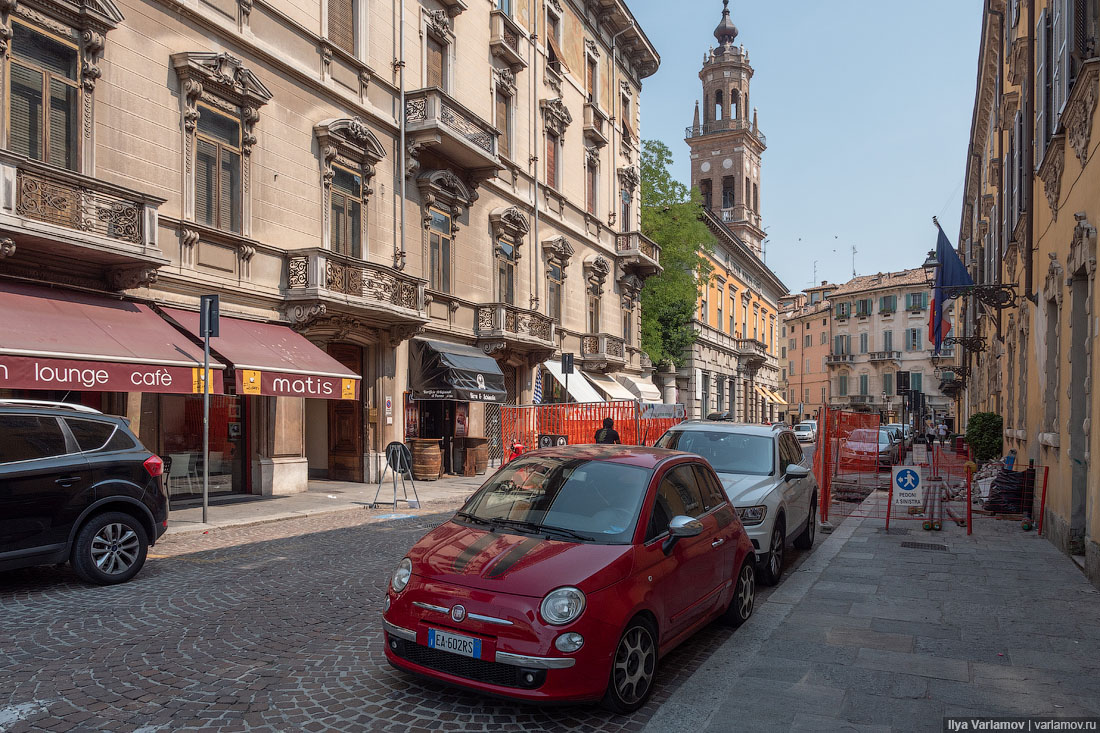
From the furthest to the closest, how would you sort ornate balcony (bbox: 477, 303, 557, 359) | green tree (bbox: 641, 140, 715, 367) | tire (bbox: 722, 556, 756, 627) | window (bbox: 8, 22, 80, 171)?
green tree (bbox: 641, 140, 715, 367)
ornate balcony (bbox: 477, 303, 557, 359)
window (bbox: 8, 22, 80, 171)
tire (bbox: 722, 556, 756, 627)

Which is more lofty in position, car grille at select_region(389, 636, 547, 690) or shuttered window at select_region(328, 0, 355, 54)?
shuttered window at select_region(328, 0, 355, 54)

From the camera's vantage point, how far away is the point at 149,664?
17.5ft

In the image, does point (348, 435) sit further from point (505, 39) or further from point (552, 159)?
point (552, 159)

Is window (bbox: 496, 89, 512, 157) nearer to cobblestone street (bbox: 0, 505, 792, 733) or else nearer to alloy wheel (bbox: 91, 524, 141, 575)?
cobblestone street (bbox: 0, 505, 792, 733)

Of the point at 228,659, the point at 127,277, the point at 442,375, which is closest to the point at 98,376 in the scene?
the point at 127,277

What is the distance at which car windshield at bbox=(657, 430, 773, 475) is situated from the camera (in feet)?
30.7

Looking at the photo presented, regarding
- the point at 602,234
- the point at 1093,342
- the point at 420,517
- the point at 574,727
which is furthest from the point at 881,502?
the point at 602,234

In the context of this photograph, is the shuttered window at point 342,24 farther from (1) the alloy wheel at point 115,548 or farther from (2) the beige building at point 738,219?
(2) the beige building at point 738,219

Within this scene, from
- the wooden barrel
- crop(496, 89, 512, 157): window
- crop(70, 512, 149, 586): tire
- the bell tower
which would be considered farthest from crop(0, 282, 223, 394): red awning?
the bell tower

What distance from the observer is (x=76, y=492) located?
7426 millimetres

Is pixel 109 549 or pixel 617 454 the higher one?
pixel 617 454

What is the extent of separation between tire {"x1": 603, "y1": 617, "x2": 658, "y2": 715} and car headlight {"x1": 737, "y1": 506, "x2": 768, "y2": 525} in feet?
11.1

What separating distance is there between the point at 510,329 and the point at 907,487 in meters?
13.9

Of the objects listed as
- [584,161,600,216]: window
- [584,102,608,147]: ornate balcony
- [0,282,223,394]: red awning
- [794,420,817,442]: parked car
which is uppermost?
[584,102,608,147]: ornate balcony
